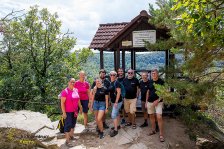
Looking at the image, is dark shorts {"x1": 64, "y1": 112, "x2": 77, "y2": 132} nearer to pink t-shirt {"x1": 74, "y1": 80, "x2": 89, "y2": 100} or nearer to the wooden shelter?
pink t-shirt {"x1": 74, "y1": 80, "x2": 89, "y2": 100}

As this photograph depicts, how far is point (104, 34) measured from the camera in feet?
34.8

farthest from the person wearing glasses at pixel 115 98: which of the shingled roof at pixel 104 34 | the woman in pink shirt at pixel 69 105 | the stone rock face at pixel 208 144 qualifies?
the stone rock face at pixel 208 144

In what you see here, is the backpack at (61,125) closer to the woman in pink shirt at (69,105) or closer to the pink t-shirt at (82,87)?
the woman in pink shirt at (69,105)

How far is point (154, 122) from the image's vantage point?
8.05m

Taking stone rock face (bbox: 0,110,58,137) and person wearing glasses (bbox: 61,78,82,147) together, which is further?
stone rock face (bbox: 0,110,58,137)

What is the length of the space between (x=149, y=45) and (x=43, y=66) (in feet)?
39.5

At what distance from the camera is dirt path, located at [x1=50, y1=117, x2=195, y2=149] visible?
7.51 m

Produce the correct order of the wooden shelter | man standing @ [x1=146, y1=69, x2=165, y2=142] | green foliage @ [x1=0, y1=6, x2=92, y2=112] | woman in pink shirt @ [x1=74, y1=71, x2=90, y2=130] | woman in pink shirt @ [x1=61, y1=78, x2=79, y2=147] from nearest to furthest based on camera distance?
woman in pink shirt @ [x1=61, y1=78, x2=79, y2=147] → man standing @ [x1=146, y1=69, x2=165, y2=142] → woman in pink shirt @ [x1=74, y1=71, x2=90, y2=130] → the wooden shelter → green foliage @ [x1=0, y1=6, x2=92, y2=112]

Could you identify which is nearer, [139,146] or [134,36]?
[139,146]

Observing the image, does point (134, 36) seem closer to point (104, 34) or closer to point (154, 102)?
point (104, 34)

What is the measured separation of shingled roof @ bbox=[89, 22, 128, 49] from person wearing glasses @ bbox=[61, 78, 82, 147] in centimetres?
282

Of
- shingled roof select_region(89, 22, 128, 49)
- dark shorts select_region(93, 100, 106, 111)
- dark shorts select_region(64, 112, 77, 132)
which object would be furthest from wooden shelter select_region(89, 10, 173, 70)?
dark shorts select_region(64, 112, 77, 132)

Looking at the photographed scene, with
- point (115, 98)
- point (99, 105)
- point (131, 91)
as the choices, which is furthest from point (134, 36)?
point (99, 105)

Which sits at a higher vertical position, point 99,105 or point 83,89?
point 83,89
